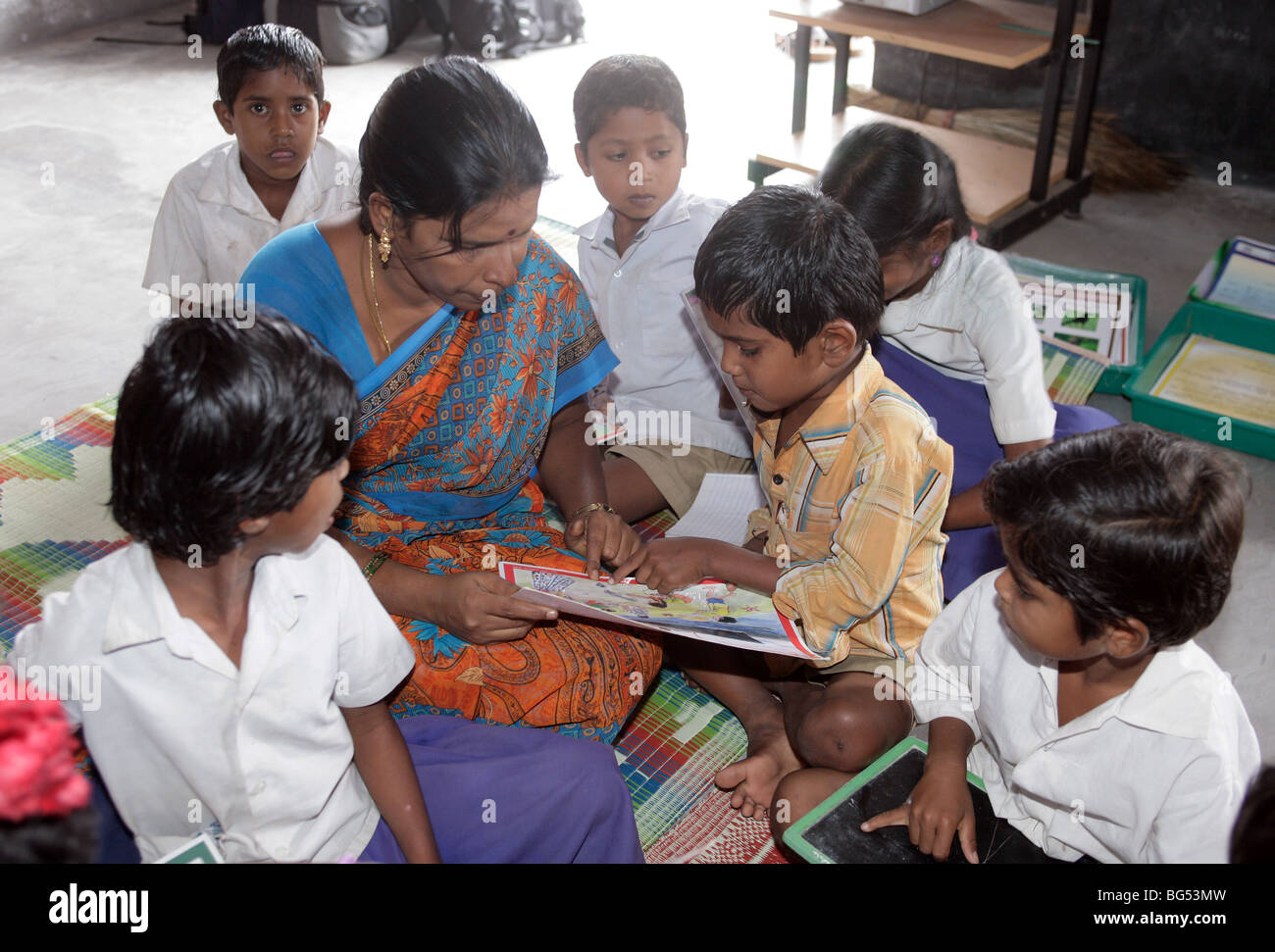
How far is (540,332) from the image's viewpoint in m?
2.04

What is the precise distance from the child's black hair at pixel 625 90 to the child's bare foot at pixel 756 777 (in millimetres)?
1416

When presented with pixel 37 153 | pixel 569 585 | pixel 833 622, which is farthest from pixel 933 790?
pixel 37 153

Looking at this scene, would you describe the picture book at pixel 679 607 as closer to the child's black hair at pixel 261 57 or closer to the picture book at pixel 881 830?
the picture book at pixel 881 830

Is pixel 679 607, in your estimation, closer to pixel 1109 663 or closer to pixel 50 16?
pixel 1109 663

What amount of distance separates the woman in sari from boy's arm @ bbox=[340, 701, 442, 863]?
29 centimetres

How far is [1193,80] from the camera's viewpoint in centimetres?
455

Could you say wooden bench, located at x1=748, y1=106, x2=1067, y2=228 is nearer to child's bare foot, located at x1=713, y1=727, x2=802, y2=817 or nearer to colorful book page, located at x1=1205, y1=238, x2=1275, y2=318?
colorful book page, located at x1=1205, y1=238, x2=1275, y2=318

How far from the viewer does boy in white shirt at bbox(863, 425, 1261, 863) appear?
55.1 inches

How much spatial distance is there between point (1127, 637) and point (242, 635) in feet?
3.63

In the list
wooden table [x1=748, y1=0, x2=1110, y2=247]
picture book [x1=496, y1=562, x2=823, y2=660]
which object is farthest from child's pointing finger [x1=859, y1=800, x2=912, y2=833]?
wooden table [x1=748, y1=0, x2=1110, y2=247]

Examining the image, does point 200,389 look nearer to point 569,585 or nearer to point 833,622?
point 569,585

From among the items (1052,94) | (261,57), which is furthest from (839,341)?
(1052,94)
